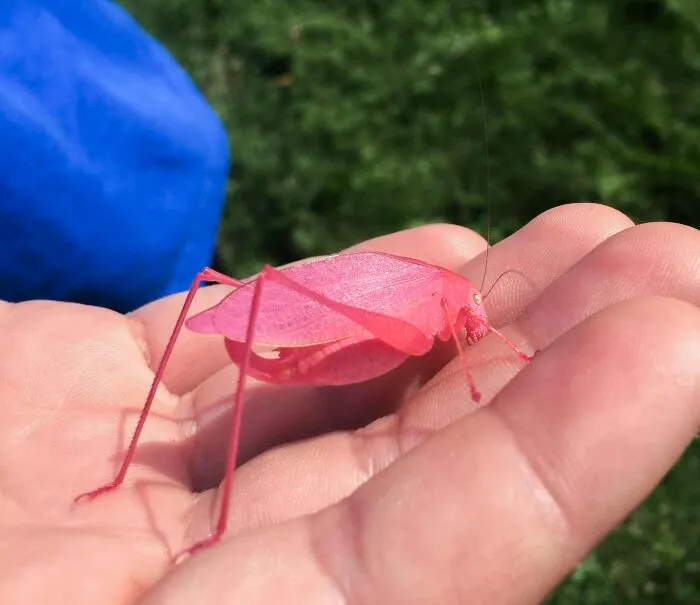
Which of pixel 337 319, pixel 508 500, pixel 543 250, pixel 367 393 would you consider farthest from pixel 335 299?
pixel 508 500

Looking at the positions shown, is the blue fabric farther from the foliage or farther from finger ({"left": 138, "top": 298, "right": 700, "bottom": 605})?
finger ({"left": 138, "top": 298, "right": 700, "bottom": 605})

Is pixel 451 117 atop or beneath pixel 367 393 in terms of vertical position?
beneath

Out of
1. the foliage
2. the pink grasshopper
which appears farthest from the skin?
the foliage

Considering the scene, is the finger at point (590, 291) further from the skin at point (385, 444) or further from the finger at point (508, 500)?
the finger at point (508, 500)

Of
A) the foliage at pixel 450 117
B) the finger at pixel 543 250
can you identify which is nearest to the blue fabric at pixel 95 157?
the foliage at pixel 450 117

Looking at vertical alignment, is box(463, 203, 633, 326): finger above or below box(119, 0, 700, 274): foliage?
above

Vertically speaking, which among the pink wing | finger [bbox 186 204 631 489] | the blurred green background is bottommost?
the blurred green background

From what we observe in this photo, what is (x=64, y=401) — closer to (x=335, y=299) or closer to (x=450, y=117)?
(x=335, y=299)
